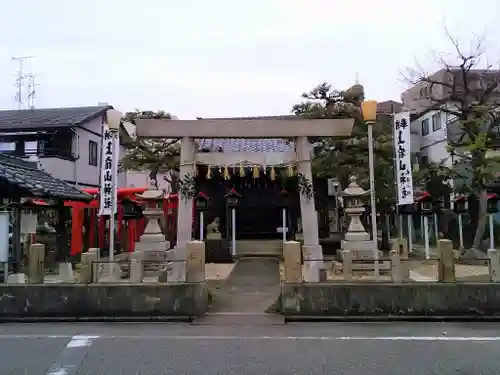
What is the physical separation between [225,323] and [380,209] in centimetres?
1370

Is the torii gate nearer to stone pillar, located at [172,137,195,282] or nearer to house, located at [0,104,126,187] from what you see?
stone pillar, located at [172,137,195,282]

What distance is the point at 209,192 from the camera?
990 inches

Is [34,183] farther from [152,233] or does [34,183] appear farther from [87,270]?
[87,270]

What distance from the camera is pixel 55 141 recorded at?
2764cm

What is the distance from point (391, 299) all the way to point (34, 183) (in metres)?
10.6

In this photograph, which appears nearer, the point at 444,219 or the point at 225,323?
the point at 225,323

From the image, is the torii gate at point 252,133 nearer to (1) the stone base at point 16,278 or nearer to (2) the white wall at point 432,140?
(1) the stone base at point 16,278

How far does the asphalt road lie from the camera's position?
625 centimetres

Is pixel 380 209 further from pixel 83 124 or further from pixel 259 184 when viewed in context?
pixel 83 124

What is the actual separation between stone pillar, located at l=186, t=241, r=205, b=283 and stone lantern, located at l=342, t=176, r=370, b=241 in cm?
817

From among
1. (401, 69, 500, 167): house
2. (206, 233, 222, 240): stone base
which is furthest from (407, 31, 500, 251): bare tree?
(206, 233, 222, 240): stone base

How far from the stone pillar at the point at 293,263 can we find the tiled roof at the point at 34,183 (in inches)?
307

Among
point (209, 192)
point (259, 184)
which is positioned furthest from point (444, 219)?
point (209, 192)

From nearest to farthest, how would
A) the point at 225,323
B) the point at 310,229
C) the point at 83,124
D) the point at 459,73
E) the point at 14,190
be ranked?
the point at 225,323 < the point at 14,190 < the point at 310,229 < the point at 459,73 < the point at 83,124
